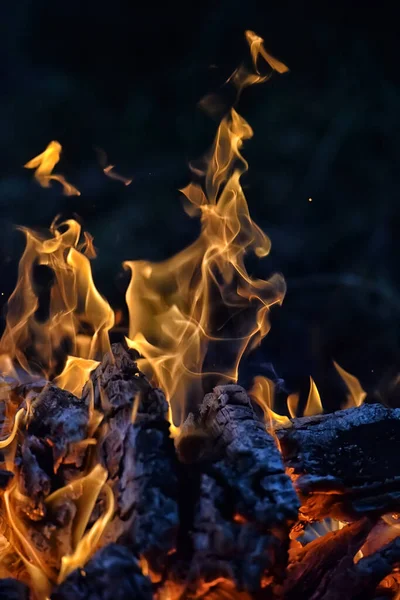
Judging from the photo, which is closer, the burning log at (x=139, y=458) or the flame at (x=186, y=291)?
the burning log at (x=139, y=458)

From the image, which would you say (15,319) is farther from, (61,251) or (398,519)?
(398,519)

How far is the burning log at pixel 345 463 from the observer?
2.15m

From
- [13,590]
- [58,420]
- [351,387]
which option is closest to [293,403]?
[351,387]

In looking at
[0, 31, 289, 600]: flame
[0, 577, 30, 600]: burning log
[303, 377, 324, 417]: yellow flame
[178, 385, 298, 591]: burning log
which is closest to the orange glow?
[0, 31, 289, 600]: flame

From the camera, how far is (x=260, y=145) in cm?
375

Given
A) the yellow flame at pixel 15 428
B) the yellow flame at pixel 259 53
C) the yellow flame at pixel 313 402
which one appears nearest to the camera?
the yellow flame at pixel 15 428

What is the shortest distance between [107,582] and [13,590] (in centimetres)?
30

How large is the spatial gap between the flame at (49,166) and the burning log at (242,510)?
2026mm

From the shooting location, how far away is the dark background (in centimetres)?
363

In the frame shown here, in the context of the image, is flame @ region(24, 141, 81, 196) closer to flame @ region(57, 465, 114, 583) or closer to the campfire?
the campfire

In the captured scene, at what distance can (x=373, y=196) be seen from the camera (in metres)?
3.72

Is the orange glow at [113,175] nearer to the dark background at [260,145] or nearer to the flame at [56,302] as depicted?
the dark background at [260,145]

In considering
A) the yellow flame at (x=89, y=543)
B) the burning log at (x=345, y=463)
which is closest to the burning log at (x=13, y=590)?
the yellow flame at (x=89, y=543)

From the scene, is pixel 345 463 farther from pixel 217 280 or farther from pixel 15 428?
pixel 217 280
